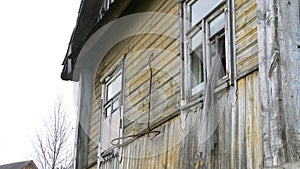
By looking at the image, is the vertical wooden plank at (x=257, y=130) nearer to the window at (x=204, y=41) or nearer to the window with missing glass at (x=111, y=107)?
the window at (x=204, y=41)

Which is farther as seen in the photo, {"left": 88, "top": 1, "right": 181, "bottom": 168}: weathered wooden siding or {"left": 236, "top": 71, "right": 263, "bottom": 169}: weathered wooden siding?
{"left": 88, "top": 1, "right": 181, "bottom": 168}: weathered wooden siding

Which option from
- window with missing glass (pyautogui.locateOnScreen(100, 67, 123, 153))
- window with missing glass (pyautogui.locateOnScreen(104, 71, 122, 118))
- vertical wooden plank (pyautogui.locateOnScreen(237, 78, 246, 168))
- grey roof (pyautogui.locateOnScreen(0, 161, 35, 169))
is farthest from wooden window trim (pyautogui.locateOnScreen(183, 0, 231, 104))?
grey roof (pyautogui.locateOnScreen(0, 161, 35, 169))

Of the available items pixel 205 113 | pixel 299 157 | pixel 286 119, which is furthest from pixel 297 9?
pixel 205 113

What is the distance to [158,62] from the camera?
6.77 meters

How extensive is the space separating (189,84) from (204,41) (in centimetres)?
57

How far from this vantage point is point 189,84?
18.7 ft

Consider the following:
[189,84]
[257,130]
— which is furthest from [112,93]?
[257,130]

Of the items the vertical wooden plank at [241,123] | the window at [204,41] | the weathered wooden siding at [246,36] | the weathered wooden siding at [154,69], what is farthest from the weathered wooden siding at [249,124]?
the weathered wooden siding at [154,69]

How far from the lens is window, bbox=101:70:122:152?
829 centimetres

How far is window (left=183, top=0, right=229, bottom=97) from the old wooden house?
0.01 meters

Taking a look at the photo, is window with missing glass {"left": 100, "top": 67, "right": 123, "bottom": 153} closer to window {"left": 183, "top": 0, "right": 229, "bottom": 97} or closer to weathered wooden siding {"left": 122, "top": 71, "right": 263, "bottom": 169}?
weathered wooden siding {"left": 122, "top": 71, "right": 263, "bottom": 169}

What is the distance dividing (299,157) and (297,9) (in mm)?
1214

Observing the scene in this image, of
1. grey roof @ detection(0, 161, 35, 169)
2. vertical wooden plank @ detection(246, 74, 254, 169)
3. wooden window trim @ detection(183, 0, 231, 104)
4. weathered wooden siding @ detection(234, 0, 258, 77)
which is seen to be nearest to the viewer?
vertical wooden plank @ detection(246, 74, 254, 169)

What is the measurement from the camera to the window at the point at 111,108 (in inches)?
326
